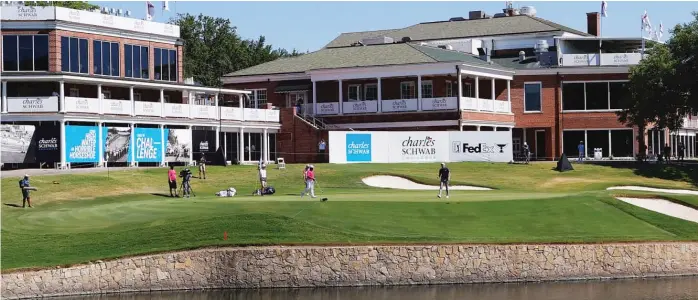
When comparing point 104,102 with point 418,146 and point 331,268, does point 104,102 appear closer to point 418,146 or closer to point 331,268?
point 418,146

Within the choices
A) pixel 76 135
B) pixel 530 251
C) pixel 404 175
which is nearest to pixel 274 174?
pixel 404 175

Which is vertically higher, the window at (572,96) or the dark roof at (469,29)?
the dark roof at (469,29)

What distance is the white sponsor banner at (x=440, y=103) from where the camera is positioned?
75.1 metres

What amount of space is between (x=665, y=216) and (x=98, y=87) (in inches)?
1356

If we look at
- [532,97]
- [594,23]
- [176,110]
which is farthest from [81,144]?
[594,23]

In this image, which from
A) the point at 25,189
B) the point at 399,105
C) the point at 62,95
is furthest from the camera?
the point at 399,105

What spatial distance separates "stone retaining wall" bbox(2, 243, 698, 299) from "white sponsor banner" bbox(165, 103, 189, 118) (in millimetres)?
31183

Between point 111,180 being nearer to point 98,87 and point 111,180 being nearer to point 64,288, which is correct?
point 98,87

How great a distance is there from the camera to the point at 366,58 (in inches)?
3157

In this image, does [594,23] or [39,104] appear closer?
[39,104]

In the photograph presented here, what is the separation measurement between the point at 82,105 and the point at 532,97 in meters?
32.6

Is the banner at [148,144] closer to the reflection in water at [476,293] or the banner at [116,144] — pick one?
the banner at [116,144]

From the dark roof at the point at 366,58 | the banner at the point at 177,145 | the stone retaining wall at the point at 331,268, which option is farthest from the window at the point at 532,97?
the stone retaining wall at the point at 331,268

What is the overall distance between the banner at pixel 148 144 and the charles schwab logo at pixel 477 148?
17.6m
